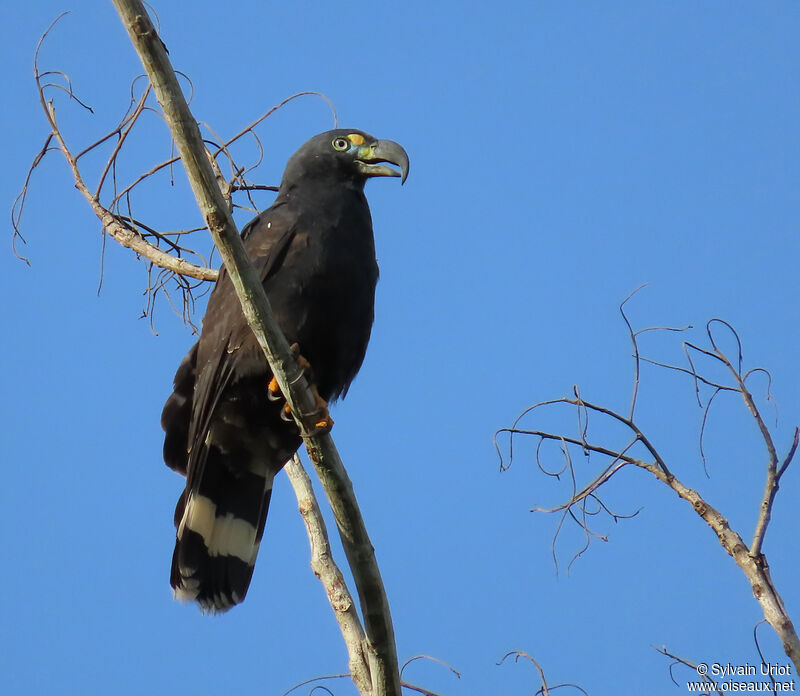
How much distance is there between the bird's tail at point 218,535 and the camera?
173 inches

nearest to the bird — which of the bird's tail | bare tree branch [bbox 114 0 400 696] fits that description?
the bird's tail

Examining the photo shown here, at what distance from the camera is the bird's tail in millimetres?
4402

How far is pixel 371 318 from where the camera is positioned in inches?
179

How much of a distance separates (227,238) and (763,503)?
177cm

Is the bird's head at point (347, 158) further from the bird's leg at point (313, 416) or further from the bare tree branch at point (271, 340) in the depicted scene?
the bare tree branch at point (271, 340)

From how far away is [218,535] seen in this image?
4.46 m

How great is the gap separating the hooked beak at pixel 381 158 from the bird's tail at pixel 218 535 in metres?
1.52

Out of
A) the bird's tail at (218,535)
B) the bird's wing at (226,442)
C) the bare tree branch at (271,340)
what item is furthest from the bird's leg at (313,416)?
the bird's tail at (218,535)

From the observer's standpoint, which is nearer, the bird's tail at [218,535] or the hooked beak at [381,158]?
the bird's tail at [218,535]

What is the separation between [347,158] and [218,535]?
1.89 meters

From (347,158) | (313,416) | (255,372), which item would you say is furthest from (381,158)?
(313,416)

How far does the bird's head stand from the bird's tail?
1434 millimetres

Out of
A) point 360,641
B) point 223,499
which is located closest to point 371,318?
point 223,499

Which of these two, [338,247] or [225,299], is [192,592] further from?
[338,247]
